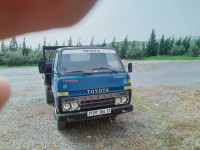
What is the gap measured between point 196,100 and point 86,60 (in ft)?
17.0

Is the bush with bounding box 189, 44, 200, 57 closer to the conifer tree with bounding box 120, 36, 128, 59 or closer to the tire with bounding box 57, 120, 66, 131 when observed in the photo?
the conifer tree with bounding box 120, 36, 128, 59

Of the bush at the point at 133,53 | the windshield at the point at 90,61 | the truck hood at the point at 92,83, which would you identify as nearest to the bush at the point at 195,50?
the bush at the point at 133,53

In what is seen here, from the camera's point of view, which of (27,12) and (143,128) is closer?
(27,12)

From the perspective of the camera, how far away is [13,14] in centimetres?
66

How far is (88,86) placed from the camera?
12.1 feet

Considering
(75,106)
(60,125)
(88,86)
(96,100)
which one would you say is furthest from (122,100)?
(60,125)

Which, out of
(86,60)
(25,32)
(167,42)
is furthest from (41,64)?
(167,42)

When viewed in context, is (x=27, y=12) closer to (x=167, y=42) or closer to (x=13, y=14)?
(x=13, y=14)

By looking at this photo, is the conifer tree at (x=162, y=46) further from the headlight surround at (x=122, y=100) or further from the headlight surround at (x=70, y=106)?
the headlight surround at (x=70, y=106)

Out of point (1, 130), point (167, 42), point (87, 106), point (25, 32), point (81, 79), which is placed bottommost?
point (1, 130)

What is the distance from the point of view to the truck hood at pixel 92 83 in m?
3.55

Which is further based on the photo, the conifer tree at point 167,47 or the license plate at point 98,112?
the conifer tree at point 167,47

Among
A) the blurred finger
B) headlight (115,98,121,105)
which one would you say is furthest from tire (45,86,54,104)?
the blurred finger

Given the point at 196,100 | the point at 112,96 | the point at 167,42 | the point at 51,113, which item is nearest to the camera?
the point at 112,96
